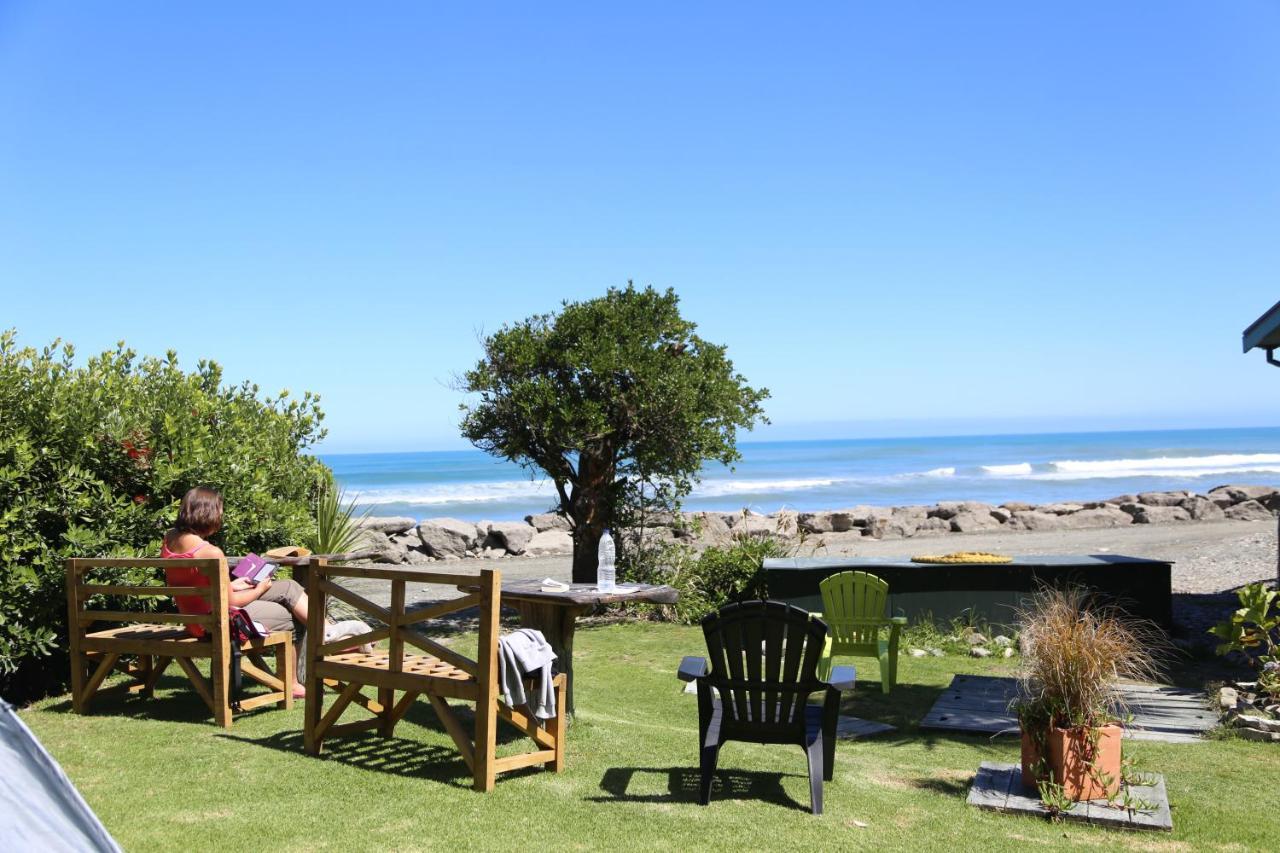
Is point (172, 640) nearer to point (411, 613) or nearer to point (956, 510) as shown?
point (411, 613)

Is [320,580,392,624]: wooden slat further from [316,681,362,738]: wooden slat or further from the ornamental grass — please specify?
the ornamental grass

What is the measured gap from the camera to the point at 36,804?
285 centimetres

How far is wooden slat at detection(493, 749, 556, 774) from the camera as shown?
4703 mm

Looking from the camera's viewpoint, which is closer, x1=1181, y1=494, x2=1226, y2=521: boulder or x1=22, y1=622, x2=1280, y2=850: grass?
x1=22, y1=622, x2=1280, y2=850: grass

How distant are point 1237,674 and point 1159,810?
4392mm

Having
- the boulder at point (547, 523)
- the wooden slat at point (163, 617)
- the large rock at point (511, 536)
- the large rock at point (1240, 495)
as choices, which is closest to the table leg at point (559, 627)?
the wooden slat at point (163, 617)

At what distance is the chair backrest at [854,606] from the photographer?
800 centimetres

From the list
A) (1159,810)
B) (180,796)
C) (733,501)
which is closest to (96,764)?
(180,796)

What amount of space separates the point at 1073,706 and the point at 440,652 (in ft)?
9.20

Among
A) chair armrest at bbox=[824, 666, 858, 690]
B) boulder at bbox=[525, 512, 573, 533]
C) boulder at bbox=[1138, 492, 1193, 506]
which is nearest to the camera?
chair armrest at bbox=[824, 666, 858, 690]

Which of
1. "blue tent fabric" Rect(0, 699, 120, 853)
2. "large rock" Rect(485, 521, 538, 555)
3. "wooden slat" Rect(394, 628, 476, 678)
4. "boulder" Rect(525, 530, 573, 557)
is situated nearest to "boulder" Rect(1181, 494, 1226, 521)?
"boulder" Rect(525, 530, 573, 557)

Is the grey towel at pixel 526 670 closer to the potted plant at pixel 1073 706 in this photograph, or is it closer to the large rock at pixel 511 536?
the potted plant at pixel 1073 706

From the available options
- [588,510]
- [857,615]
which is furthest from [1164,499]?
[857,615]

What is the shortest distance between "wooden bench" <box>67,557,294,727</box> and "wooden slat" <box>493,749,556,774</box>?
1729 millimetres
